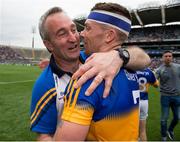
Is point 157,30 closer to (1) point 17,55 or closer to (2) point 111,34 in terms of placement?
(1) point 17,55

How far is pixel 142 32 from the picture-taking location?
64062 millimetres

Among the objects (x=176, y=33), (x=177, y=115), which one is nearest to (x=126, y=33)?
(x=177, y=115)

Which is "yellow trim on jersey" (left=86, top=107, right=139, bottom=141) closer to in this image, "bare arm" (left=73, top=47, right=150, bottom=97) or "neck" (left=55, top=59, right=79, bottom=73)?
"bare arm" (left=73, top=47, right=150, bottom=97)

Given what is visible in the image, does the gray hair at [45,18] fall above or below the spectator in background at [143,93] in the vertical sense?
above

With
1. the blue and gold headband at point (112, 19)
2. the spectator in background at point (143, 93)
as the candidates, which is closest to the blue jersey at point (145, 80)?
the spectator in background at point (143, 93)

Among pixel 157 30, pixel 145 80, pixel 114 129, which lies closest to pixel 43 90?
pixel 114 129

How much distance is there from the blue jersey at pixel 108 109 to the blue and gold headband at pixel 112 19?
0.94 ft

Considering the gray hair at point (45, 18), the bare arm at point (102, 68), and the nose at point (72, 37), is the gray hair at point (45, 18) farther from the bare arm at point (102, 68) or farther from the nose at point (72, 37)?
the bare arm at point (102, 68)

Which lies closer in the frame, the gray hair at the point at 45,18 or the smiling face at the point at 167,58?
the gray hair at the point at 45,18

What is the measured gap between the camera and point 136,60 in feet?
7.27

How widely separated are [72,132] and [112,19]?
0.76m

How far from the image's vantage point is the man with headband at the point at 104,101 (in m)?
1.65

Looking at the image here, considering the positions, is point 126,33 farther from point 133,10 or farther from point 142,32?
point 142,32

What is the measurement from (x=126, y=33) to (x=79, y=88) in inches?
22.1
